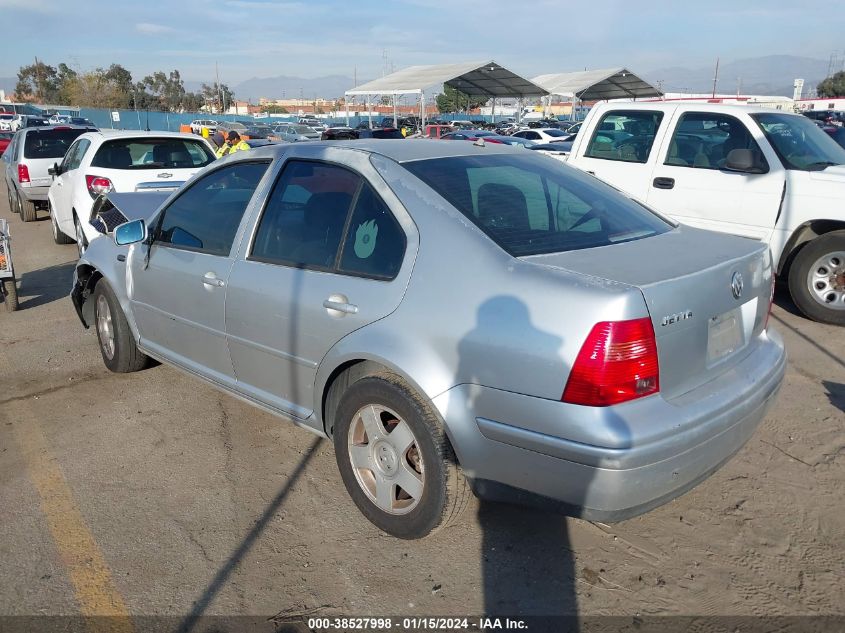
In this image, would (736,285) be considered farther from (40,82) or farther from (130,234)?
(40,82)

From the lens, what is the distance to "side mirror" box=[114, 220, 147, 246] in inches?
167

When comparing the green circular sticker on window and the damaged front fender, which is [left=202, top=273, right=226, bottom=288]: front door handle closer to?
the green circular sticker on window

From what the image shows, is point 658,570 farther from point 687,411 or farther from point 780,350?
point 780,350

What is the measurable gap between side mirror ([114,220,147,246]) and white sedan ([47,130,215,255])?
4157 mm

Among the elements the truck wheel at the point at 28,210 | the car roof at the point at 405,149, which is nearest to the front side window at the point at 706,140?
the car roof at the point at 405,149

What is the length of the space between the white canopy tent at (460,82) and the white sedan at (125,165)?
22649 millimetres

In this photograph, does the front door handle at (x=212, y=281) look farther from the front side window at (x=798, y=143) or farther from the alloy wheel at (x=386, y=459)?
the front side window at (x=798, y=143)

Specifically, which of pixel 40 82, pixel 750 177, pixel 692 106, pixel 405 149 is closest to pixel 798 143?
pixel 750 177

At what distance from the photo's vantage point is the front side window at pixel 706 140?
22.0ft

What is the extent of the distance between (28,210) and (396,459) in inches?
510

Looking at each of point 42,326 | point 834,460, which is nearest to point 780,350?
point 834,460

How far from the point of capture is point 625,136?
7.49 m

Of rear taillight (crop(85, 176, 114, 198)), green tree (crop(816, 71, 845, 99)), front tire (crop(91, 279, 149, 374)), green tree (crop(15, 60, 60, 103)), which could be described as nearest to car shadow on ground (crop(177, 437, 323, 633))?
front tire (crop(91, 279, 149, 374))

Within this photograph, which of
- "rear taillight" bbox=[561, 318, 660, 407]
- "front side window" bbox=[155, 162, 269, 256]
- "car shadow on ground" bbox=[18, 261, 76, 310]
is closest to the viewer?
"rear taillight" bbox=[561, 318, 660, 407]
